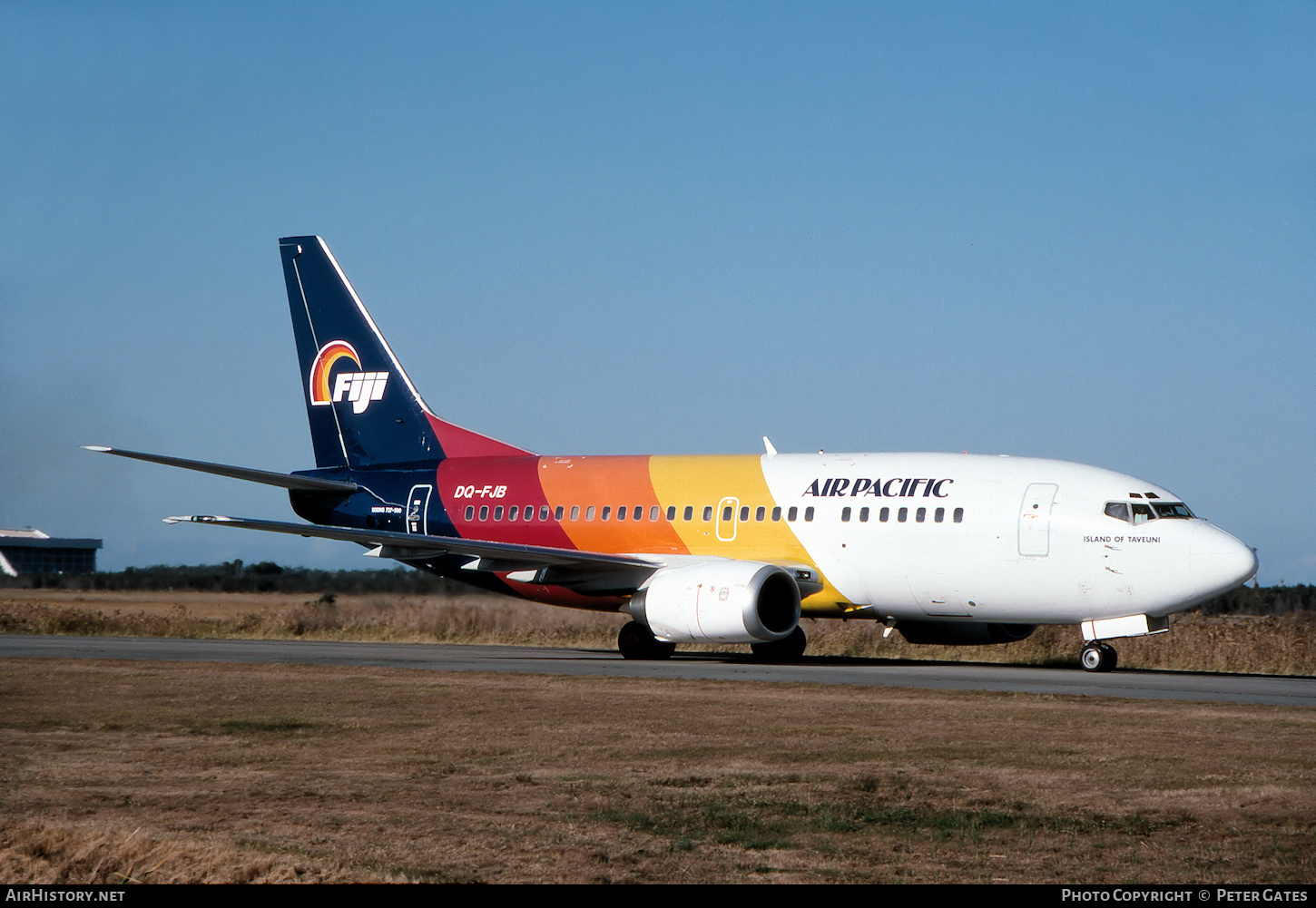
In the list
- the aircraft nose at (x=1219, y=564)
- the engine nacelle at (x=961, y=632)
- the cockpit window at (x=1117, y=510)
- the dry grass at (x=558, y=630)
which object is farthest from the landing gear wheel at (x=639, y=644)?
the aircraft nose at (x=1219, y=564)

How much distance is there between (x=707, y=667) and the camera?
22.6m

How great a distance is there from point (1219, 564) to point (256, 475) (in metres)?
17.3

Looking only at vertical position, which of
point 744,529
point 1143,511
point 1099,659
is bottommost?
point 1099,659

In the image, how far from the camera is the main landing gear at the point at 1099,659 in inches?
864

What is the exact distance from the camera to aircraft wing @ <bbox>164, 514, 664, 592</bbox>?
81.3ft

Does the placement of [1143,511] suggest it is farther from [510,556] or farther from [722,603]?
[510,556]

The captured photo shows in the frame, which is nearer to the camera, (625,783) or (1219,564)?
(625,783)

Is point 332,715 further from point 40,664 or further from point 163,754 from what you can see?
point 40,664

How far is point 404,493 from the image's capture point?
96.6 ft

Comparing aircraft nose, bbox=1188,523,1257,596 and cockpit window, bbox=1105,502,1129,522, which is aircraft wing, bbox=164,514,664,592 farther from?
aircraft nose, bbox=1188,523,1257,596

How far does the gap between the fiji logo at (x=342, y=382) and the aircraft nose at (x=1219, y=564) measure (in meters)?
17.0

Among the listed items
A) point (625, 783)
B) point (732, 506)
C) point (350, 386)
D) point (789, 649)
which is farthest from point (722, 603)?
point (625, 783)

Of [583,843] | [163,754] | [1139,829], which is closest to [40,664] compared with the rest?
Answer: [163,754]

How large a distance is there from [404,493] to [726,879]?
23.1 meters
